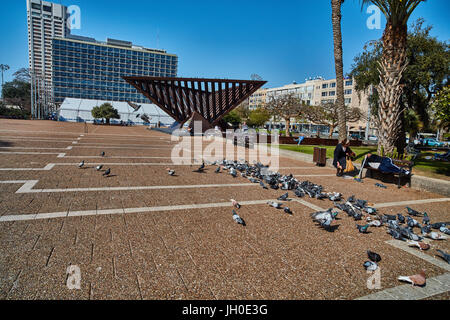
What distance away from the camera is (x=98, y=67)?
410 feet

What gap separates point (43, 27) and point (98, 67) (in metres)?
56.4

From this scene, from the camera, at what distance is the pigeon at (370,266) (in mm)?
3180

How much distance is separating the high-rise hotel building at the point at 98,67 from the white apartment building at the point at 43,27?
34.4m

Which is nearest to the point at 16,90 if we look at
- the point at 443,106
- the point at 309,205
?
the point at 309,205

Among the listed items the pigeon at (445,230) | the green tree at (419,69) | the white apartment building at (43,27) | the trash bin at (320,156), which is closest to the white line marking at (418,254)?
the pigeon at (445,230)

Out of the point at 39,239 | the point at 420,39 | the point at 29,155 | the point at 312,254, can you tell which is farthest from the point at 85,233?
the point at 420,39

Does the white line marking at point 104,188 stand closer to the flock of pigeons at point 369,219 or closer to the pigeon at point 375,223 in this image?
the flock of pigeons at point 369,219

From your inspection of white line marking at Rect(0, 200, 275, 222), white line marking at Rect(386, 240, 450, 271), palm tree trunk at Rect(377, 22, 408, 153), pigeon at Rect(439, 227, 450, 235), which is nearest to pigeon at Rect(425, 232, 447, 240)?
pigeon at Rect(439, 227, 450, 235)

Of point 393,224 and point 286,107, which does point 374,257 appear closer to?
point 393,224

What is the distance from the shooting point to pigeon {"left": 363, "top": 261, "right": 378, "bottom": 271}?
10.4 feet

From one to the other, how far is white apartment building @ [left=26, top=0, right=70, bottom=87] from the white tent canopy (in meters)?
120

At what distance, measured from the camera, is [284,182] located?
7.29m
